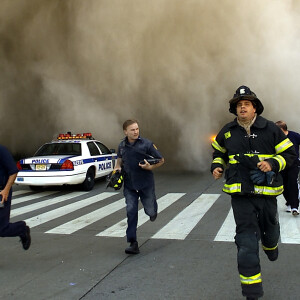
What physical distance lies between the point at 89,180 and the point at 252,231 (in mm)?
7230

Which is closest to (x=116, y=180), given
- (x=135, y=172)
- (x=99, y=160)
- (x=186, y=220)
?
(x=135, y=172)

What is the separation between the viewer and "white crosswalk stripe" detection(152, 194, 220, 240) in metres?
5.18

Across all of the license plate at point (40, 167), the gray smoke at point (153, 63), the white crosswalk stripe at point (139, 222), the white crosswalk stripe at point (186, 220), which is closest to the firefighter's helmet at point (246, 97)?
the white crosswalk stripe at point (186, 220)

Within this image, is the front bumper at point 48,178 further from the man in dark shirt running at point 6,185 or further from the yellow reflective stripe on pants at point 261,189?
the yellow reflective stripe on pants at point 261,189

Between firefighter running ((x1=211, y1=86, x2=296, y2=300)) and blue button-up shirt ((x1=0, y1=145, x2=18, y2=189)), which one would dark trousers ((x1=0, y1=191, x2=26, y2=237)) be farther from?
firefighter running ((x1=211, y1=86, x2=296, y2=300))

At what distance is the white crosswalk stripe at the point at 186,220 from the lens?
5.18 m

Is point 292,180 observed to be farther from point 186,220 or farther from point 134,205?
point 134,205

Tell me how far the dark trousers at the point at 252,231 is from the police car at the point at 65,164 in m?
6.54

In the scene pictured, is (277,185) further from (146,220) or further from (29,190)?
(29,190)

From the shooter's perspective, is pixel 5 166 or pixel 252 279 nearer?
pixel 252 279

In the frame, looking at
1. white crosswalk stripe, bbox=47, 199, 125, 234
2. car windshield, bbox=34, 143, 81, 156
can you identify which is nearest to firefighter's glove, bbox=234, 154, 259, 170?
white crosswalk stripe, bbox=47, 199, 125, 234

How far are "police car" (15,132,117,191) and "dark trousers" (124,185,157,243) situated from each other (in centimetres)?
481

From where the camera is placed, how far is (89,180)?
9758mm

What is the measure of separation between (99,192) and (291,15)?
8.42 meters
